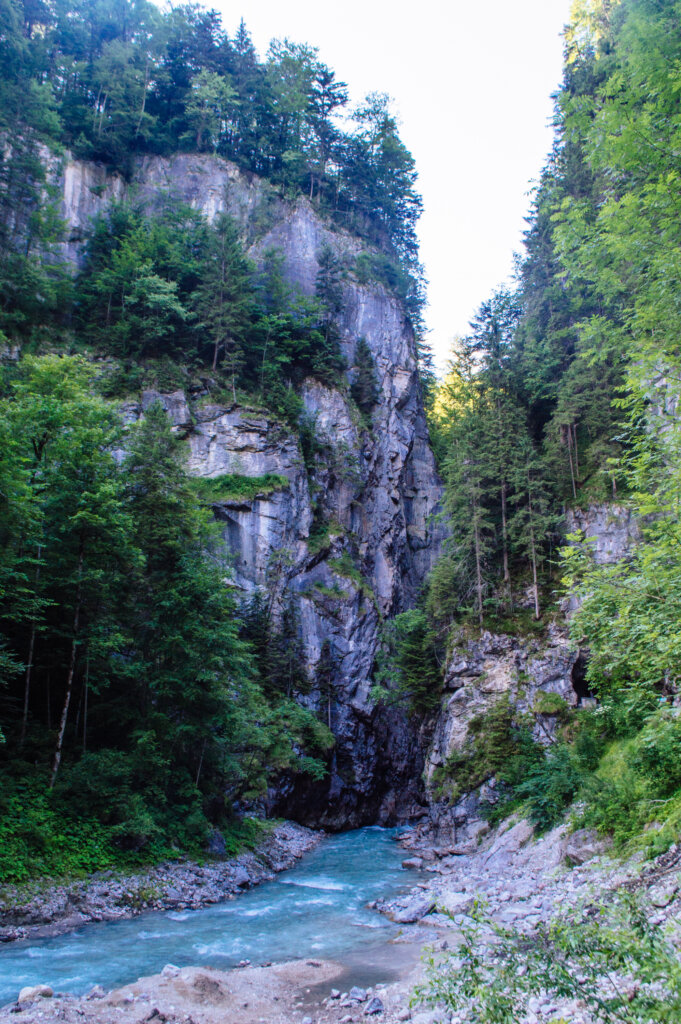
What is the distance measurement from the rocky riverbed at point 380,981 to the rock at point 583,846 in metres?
0.03

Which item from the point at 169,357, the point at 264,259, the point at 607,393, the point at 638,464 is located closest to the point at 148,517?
the point at 638,464

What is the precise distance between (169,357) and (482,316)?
18.6 meters

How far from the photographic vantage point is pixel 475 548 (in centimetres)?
2611

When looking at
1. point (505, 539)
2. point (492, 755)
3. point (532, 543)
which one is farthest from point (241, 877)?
point (505, 539)

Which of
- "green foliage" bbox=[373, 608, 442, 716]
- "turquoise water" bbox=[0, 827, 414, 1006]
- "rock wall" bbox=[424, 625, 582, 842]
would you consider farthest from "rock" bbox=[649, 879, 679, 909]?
"green foliage" bbox=[373, 608, 442, 716]

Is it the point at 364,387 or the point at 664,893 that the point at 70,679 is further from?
the point at 364,387

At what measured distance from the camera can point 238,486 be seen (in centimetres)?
2942

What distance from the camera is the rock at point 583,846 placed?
11.3 metres

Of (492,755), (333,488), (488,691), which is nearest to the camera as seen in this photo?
(492,755)

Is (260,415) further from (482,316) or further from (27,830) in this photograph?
(27,830)

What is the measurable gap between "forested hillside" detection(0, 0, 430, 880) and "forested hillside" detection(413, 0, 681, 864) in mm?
8885

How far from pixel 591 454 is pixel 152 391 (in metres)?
21.8

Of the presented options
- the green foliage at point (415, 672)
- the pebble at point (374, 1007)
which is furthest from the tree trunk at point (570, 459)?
the pebble at point (374, 1007)

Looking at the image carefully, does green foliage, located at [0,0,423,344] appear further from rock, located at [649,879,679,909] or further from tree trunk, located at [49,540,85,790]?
rock, located at [649,879,679,909]
